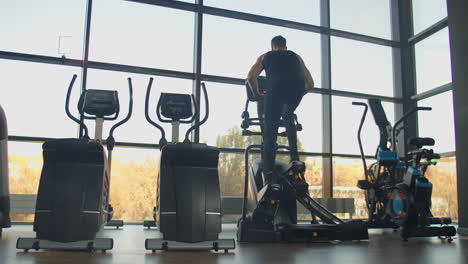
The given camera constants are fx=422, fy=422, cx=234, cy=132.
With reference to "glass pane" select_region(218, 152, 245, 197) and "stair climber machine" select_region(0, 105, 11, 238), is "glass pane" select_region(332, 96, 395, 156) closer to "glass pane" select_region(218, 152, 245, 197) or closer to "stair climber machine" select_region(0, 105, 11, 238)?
"glass pane" select_region(218, 152, 245, 197)

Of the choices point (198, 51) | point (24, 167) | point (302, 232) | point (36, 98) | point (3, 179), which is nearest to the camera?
point (302, 232)

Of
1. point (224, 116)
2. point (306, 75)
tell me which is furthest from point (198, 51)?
point (306, 75)

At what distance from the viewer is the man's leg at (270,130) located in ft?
10.8

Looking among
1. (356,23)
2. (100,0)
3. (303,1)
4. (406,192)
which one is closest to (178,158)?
(406,192)

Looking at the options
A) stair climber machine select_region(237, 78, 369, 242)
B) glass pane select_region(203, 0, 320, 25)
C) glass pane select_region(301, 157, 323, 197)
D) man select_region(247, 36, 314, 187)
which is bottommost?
stair climber machine select_region(237, 78, 369, 242)

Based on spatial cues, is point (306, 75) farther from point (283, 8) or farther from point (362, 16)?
point (362, 16)

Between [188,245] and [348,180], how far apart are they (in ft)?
17.1

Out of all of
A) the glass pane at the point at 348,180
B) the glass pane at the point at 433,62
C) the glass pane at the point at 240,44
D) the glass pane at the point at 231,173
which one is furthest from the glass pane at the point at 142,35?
the glass pane at the point at 433,62

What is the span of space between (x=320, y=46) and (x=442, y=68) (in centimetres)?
218

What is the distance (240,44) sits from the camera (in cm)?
704

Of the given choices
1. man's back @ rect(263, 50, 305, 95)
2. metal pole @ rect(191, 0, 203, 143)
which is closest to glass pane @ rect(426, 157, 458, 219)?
metal pole @ rect(191, 0, 203, 143)

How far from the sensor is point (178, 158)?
8.82 feet

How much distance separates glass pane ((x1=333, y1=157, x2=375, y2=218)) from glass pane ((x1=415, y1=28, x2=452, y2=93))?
197 cm

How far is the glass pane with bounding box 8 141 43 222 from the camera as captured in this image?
18.1 ft
